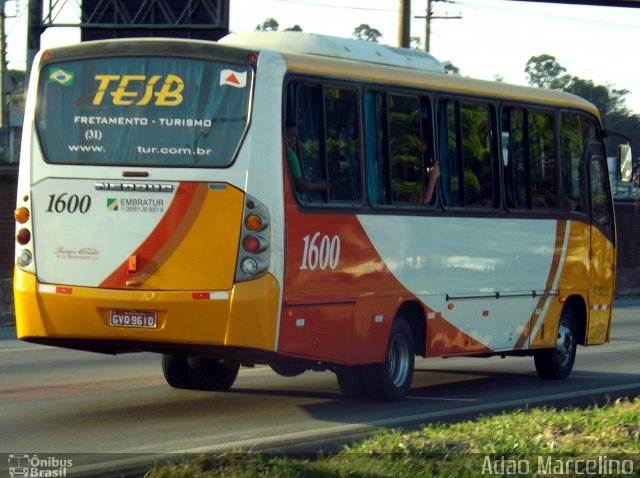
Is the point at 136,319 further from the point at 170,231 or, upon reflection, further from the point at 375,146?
the point at 375,146

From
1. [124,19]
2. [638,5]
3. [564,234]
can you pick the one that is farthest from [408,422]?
[124,19]

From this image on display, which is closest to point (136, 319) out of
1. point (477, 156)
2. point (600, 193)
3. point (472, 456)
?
point (472, 456)

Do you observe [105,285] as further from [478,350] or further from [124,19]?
[124,19]

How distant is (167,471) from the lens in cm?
744

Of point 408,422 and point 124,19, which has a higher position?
point 124,19

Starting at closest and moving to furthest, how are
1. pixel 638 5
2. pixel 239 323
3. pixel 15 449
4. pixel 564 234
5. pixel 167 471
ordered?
Result: pixel 167 471 < pixel 15 449 < pixel 239 323 < pixel 638 5 < pixel 564 234

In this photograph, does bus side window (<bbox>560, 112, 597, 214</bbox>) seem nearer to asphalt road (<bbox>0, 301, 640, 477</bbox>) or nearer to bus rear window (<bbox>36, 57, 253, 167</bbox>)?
asphalt road (<bbox>0, 301, 640, 477</bbox>)

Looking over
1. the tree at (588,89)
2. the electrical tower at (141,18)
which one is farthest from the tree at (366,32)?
the electrical tower at (141,18)

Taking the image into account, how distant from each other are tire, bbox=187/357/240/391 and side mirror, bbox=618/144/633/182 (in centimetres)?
600

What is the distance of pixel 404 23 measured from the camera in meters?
28.1

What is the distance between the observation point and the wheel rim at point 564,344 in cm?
1553

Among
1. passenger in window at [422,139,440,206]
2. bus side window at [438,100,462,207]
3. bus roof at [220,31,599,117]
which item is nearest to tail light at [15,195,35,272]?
bus roof at [220,31,599,117]

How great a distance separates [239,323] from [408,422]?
1.76 m

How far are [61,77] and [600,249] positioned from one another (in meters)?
7.93
